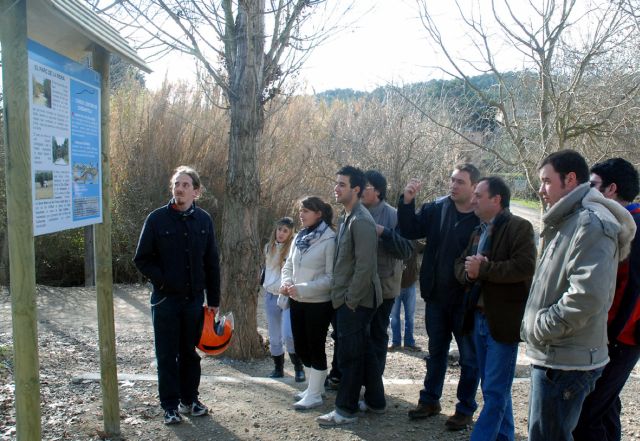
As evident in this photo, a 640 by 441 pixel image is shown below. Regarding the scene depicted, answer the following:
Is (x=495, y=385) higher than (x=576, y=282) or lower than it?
lower

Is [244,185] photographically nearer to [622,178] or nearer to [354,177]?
[354,177]

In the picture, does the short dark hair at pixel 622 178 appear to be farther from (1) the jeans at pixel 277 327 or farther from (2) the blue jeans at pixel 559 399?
(1) the jeans at pixel 277 327

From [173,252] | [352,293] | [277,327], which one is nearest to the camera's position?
[352,293]

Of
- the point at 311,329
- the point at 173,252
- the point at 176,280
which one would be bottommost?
the point at 311,329

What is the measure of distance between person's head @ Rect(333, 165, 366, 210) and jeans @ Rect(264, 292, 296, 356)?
1601mm

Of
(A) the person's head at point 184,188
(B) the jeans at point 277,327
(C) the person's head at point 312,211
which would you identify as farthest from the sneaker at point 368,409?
(A) the person's head at point 184,188

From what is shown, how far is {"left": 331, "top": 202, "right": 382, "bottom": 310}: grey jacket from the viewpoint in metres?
4.26

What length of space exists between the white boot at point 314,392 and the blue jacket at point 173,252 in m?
1.20

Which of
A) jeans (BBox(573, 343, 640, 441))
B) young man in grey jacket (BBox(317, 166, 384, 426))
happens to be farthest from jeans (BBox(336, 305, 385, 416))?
jeans (BBox(573, 343, 640, 441))

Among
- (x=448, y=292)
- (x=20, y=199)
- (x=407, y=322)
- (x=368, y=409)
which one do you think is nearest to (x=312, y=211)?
(x=448, y=292)

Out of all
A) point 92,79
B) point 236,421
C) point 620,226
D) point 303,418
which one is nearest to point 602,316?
point 620,226

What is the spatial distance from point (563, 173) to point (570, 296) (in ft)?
2.17

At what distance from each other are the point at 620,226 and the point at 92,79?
3326 millimetres

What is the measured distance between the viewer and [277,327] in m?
5.64
